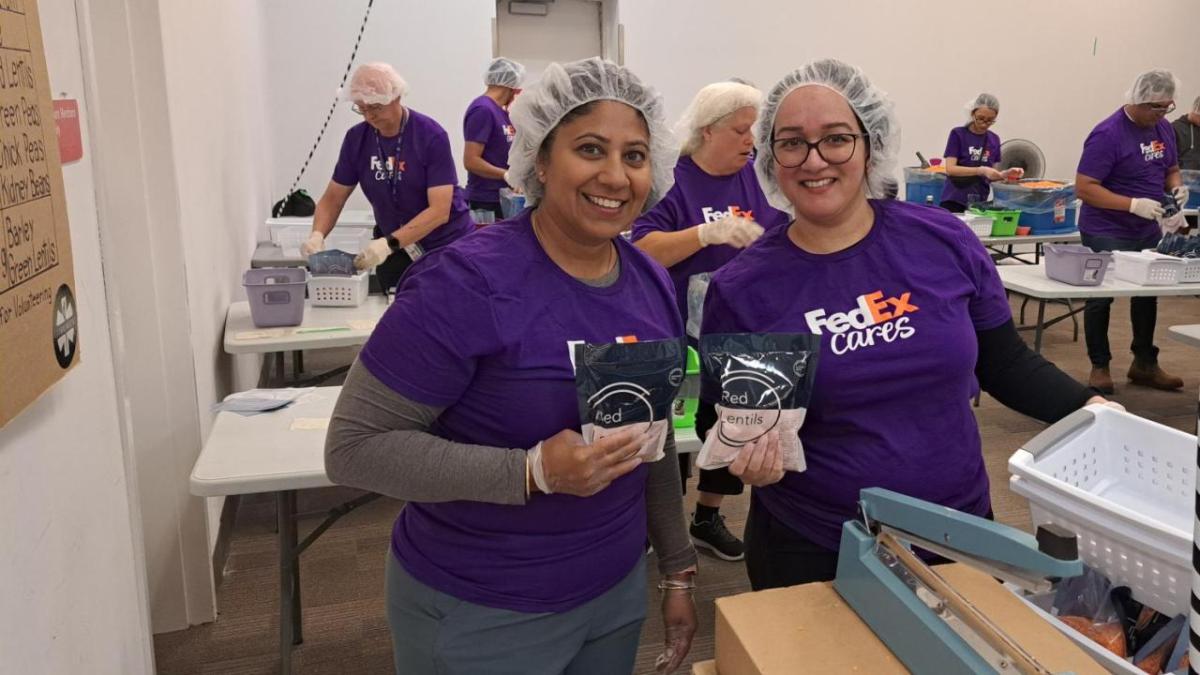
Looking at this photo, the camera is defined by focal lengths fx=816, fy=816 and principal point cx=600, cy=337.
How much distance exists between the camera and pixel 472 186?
520 centimetres

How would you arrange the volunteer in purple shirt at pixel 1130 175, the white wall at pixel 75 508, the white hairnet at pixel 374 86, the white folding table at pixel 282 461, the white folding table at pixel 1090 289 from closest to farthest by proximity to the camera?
the white wall at pixel 75 508
the white folding table at pixel 282 461
the white hairnet at pixel 374 86
the white folding table at pixel 1090 289
the volunteer in purple shirt at pixel 1130 175

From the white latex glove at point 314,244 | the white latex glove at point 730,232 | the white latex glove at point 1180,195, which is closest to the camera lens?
the white latex glove at point 730,232

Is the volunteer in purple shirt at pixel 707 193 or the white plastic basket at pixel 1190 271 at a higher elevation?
the volunteer in purple shirt at pixel 707 193

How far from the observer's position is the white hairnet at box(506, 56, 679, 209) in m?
1.21

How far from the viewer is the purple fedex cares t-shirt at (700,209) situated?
252 centimetres

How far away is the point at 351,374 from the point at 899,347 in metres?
0.83

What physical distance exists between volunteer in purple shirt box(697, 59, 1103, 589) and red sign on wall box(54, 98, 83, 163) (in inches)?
42.6

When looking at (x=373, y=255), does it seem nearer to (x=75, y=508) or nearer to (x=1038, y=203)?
(x=75, y=508)

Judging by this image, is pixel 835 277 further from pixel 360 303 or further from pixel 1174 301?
pixel 1174 301

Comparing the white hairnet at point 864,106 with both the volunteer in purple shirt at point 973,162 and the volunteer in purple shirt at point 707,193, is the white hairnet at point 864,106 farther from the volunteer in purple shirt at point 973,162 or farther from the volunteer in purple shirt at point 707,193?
the volunteer in purple shirt at point 973,162

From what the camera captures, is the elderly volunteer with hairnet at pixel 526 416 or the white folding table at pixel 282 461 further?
the white folding table at pixel 282 461

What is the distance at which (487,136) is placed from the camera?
4.96 m

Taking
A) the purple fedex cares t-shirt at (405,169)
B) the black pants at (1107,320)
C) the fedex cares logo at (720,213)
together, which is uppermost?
the purple fedex cares t-shirt at (405,169)

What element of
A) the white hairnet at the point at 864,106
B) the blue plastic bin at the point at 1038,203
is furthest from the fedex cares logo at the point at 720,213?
the blue plastic bin at the point at 1038,203
